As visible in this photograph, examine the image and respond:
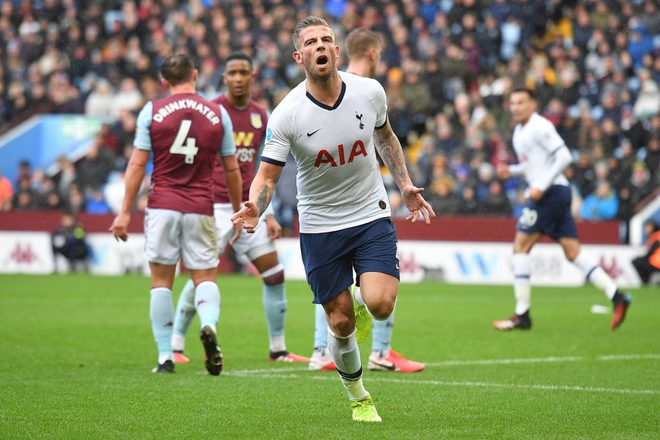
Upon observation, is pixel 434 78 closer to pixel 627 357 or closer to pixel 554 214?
pixel 554 214

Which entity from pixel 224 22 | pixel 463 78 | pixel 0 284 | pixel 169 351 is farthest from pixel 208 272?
pixel 224 22

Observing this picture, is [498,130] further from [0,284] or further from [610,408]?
[610,408]

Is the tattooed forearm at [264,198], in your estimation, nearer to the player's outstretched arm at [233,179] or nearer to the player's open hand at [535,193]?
the player's outstretched arm at [233,179]

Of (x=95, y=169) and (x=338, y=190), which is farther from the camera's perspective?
(x=95, y=169)

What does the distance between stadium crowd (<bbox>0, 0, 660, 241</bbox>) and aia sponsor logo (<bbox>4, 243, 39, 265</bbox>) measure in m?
1.84

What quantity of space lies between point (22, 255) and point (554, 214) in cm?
1453

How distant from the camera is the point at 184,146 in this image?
8.87 meters

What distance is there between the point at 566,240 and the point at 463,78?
1163 cm

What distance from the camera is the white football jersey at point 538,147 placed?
42.0ft

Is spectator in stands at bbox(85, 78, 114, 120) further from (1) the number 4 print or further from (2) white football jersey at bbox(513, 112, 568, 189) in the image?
(1) the number 4 print

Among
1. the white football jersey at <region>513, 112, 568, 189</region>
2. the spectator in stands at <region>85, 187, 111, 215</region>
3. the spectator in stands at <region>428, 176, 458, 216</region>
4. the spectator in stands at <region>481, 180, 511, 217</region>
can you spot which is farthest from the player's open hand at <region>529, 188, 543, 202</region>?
the spectator in stands at <region>85, 187, 111, 215</region>

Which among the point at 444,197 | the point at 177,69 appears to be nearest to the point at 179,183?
the point at 177,69

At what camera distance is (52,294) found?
1745cm

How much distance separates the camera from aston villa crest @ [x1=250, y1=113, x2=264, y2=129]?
1023cm
